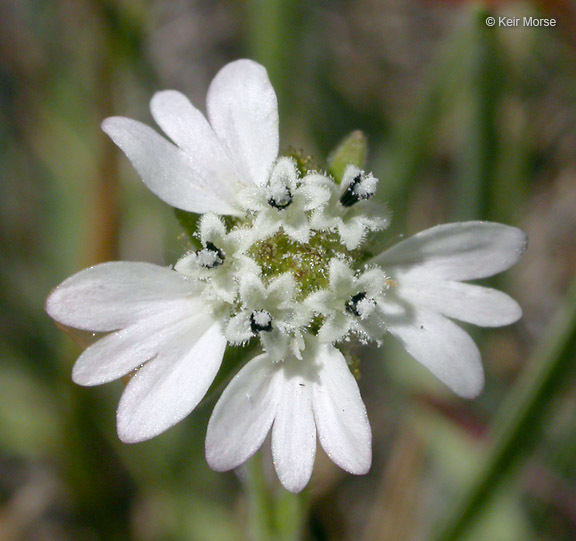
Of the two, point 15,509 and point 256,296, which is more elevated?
point 256,296

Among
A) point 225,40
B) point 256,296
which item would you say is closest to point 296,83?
point 225,40

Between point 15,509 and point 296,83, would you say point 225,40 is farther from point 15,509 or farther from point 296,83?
point 15,509

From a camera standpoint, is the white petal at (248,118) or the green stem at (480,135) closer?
the white petal at (248,118)

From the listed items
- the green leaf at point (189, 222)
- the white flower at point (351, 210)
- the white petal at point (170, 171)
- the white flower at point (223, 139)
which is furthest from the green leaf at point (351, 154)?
the green leaf at point (189, 222)

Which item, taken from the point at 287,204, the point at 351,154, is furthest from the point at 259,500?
the point at 351,154

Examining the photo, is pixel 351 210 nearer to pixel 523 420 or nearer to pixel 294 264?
pixel 294 264

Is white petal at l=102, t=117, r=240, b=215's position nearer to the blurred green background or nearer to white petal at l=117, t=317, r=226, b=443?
white petal at l=117, t=317, r=226, b=443

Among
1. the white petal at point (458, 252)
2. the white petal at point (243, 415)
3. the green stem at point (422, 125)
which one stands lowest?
the white petal at point (243, 415)

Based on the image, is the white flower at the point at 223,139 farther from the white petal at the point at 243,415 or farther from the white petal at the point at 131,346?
the white petal at the point at 243,415
